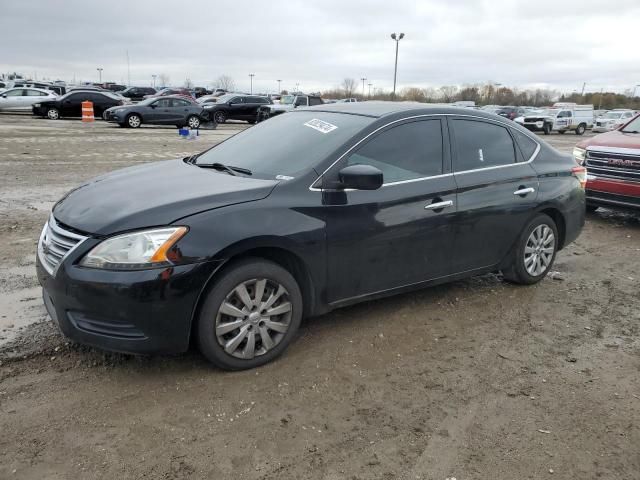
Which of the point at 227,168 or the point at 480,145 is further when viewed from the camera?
the point at 480,145

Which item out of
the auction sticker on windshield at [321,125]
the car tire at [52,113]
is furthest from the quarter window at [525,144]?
the car tire at [52,113]

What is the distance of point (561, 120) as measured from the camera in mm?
36188

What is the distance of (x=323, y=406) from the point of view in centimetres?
317

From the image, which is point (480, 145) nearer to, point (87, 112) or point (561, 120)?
point (87, 112)

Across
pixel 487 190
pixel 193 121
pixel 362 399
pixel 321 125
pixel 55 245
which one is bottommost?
pixel 362 399

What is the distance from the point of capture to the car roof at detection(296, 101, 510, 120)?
4338 mm

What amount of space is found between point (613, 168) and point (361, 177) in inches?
237

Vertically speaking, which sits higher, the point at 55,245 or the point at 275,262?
the point at 55,245

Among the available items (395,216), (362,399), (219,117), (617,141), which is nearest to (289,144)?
(395,216)

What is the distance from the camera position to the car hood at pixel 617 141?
7.89 meters

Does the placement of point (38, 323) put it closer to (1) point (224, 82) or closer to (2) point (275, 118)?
(2) point (275, 118)

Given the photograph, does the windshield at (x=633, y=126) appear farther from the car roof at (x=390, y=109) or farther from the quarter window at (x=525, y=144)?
the car roof at (x=390, y=109)

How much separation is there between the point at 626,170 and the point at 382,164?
5437mm

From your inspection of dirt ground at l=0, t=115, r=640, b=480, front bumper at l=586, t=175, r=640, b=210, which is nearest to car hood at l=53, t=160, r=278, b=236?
dirt ground at l=0, t=115, r=640, b=480
